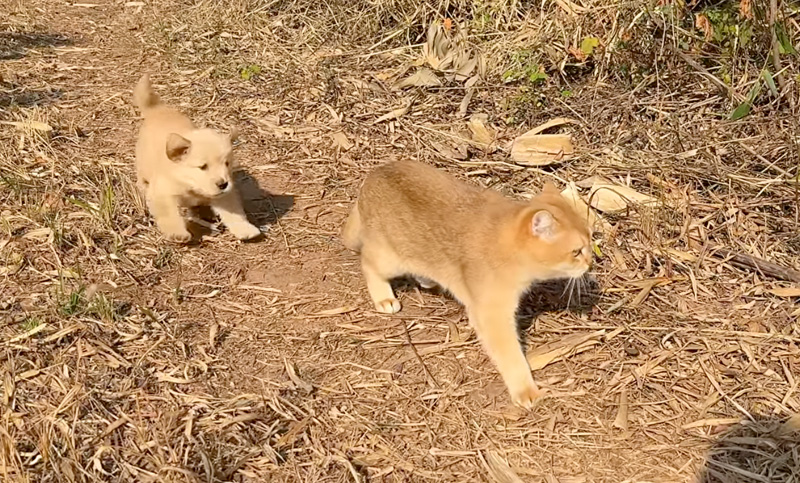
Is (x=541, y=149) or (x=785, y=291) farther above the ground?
(x=541, y=149)

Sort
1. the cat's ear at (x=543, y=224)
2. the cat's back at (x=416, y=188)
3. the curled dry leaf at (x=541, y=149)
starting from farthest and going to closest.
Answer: the curled dry leaf at (x=541, y=149) → the cat's back at (x=416, y=188) → the cat's ear at (x=543, y=224)

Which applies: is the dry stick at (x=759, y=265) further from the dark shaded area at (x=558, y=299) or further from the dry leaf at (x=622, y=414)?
the dry leaf at (x=622, y=414)

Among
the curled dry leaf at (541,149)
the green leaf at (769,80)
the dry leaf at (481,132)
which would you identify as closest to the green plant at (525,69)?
the dry leaf at (481,132)

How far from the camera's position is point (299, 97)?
5.95 metres

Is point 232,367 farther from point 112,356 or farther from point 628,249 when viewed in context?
point 628,249

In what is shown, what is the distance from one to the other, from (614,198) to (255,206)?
84.9 inches

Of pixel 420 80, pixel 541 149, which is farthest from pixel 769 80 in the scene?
pixel 420 80

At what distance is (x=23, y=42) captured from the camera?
280 inches

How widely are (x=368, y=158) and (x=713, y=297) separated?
2387mm

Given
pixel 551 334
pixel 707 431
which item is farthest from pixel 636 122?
pixel 707 431

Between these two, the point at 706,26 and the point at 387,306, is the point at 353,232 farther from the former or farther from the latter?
the point at 706,26

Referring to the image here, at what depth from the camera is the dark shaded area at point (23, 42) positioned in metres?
6.79

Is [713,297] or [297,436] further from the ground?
[297,436]

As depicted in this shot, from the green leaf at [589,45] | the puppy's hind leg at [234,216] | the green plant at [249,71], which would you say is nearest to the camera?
the puppy's hind leg at [234,216]
